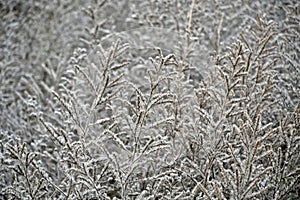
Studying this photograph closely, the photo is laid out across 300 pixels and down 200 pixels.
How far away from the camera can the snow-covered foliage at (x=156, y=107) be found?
1.63 m

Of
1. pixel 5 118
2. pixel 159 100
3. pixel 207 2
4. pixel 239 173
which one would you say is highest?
pixel 207 2

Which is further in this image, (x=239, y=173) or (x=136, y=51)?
(x=136, y=51)

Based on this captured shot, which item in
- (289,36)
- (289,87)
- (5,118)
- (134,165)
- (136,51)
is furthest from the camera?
(136,51)

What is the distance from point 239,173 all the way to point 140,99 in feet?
1.34

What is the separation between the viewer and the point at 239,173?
4.76 feet

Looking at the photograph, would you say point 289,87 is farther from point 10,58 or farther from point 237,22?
point 10,58

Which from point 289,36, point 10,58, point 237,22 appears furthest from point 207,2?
point 10,58

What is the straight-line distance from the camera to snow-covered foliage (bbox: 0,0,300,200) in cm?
163

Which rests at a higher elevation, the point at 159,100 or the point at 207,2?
the point at 207,2

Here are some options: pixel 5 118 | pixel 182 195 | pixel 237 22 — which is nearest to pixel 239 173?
pixel 182 195

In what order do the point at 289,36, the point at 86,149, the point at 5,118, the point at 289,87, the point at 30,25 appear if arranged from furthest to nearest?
the point at 30,25 < the point at 5,118 < the point at 289,36 < the point at 289,87 < the point at 86,149

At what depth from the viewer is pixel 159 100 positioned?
1.67 m

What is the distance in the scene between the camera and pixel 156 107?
6.36 ft

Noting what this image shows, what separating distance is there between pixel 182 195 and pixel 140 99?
1.15 feet
